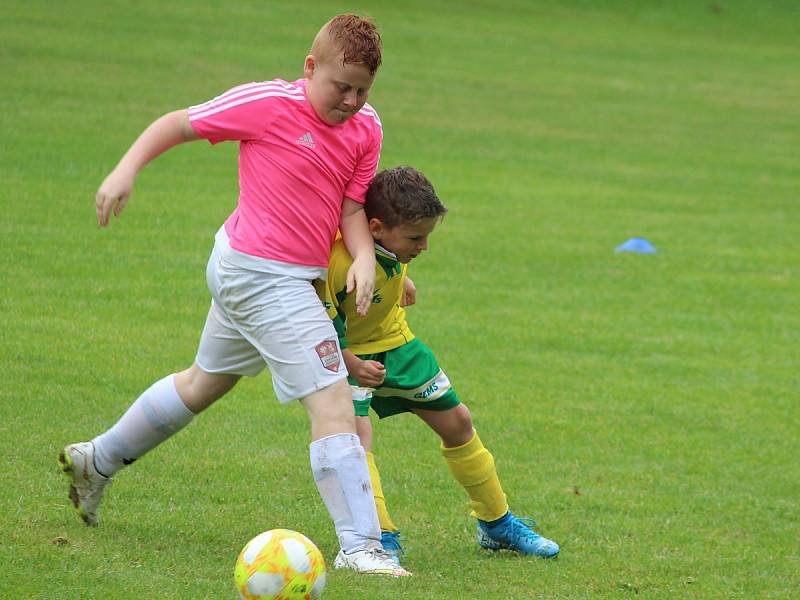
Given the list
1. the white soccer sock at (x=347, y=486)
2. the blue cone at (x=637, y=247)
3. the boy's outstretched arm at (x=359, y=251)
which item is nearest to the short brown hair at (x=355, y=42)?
the boy's outstretched arm at (x=359, y=251)

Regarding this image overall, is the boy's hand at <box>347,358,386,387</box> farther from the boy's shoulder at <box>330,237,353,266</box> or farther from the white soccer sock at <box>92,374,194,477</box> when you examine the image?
the white soccer sock at <box>92,374,194,477</box>

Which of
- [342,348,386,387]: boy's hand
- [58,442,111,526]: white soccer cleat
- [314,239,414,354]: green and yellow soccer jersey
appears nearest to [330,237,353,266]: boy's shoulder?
[314,239,414,354]: green and yellow soccer jersey

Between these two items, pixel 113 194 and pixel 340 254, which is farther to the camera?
pixel 340 254

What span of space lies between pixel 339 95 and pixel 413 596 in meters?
1.81

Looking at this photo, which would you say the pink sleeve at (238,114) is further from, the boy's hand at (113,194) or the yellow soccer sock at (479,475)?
the yellow soccer sock at (479,475)

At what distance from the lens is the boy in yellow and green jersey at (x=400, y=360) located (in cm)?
496

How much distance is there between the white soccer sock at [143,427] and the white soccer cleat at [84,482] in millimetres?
31

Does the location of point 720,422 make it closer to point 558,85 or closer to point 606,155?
point 606,155

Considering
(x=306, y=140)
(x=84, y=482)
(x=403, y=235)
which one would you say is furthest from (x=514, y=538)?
(x=306, y=140)

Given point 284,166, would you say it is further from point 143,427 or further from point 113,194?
point 143,427

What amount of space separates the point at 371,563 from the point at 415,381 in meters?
0.77

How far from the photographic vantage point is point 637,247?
13172 millimetres

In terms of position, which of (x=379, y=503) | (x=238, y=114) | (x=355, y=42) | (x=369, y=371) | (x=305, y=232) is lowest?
(x=379, y=503)

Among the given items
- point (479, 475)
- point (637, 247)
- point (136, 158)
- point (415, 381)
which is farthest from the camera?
point (637, 247)
